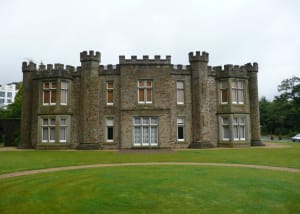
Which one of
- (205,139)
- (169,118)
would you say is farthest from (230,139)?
(169,118)

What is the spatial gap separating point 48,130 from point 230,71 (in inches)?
771

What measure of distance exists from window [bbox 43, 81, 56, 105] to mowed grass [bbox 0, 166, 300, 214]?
18.4m

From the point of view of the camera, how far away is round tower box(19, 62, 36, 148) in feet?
100

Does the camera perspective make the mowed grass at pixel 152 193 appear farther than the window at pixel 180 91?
No

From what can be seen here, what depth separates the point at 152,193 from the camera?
28.8 feet

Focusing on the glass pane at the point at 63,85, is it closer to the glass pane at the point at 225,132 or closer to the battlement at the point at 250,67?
the glass pane at the point at 225,132

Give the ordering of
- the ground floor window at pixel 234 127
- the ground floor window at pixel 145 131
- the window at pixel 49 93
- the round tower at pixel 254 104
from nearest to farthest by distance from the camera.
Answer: the ground floor window at pixel 145 131
the window at pixel 49 93
the ground floor window at pixel 234 127
the round tower at pixel 254 104

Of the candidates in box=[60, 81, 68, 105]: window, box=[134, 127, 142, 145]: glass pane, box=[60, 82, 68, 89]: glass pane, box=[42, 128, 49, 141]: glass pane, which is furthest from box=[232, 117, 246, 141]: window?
box=[42, 128, 49, 141]: glass pane

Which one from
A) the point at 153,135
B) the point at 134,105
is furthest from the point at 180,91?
the point at 153,135

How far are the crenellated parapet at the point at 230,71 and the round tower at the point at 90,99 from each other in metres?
12.6

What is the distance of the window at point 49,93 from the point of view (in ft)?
97.2

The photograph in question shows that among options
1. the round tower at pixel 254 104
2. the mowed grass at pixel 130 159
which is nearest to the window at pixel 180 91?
the round tower at pixel 254 104

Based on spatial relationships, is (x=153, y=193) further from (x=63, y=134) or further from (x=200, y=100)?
(x=63, y=134)

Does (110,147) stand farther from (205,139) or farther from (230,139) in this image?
(230,139)
